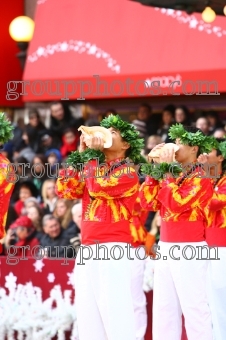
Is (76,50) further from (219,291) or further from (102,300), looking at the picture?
(102,300)

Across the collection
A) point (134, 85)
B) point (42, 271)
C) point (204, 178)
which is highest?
point (134, 85)

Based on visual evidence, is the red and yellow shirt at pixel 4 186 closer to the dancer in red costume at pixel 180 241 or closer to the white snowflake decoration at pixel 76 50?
the dancer in red costume at pixel 180 241

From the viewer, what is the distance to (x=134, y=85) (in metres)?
12.1

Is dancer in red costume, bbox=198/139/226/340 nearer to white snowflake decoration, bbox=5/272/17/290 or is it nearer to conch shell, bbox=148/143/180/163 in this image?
conch shell, bbox=148/143/180/163

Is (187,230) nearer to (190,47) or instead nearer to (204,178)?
(204,178)

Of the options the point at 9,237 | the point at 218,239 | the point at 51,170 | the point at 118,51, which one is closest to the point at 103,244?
the point at 218,239

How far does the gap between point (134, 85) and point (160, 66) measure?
43 cm

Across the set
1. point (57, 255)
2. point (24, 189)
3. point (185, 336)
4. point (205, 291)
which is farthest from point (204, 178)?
point (24, 189)

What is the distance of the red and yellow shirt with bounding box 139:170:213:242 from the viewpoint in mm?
7414

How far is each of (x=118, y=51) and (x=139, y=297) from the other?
480 centimetres

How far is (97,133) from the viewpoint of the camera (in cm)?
724

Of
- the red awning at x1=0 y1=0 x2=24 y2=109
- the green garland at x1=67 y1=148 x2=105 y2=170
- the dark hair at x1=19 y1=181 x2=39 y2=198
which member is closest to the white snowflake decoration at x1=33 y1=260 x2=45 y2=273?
the green garland at x1=67 y1=148 x2=105 y2=170

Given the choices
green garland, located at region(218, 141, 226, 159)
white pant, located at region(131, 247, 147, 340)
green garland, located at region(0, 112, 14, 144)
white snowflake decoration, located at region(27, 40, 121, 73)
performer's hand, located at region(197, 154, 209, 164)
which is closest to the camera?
green garland, located at region(0, 112, 14, 144)

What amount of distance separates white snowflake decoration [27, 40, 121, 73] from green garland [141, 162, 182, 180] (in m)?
4.91
